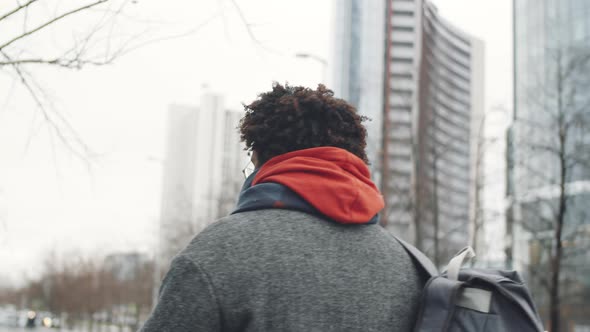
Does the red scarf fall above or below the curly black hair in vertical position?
below

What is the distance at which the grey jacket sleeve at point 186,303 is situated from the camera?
1.82 metres

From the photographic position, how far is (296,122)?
2158 mm

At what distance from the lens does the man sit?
1.85 metres

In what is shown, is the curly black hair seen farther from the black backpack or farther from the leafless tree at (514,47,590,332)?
the leafless tree at (514,47,590,332)

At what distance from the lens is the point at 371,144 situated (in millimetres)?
19594

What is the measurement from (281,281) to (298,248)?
0.11 m

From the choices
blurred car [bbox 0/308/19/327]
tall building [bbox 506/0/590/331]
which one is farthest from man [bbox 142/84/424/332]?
blurred car [bbox 0/308/19/327]

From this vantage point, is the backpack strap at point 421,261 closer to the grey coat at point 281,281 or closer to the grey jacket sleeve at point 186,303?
the grey coat at point 281,281

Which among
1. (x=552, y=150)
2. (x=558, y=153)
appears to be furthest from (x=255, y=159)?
(x=552, y=150)

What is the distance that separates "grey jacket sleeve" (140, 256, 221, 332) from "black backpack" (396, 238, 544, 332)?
64 cm

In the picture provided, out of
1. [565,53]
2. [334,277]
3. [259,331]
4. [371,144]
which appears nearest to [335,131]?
[334,277]

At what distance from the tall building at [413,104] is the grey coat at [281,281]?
11.4 meters

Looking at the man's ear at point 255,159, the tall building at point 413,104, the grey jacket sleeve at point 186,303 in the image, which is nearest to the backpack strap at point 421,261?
the man's ear at point 255,159

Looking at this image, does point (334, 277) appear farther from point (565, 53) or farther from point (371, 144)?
point (371, 144)
